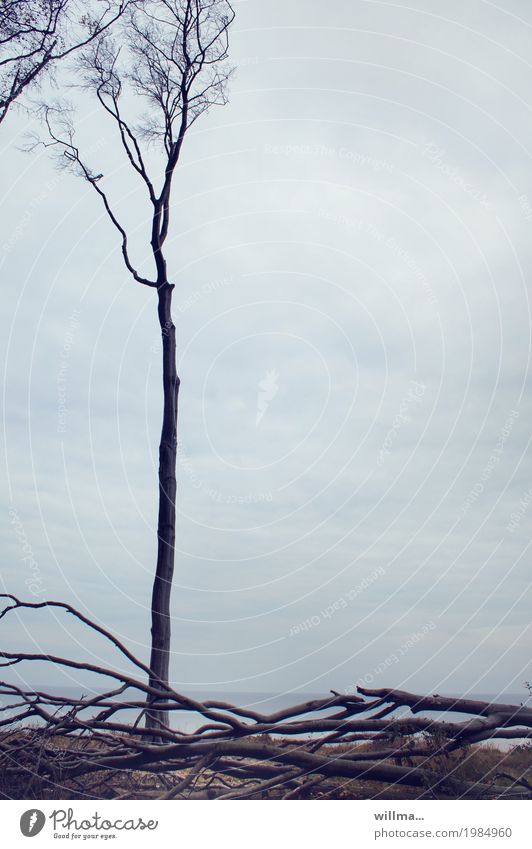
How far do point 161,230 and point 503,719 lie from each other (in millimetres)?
5065

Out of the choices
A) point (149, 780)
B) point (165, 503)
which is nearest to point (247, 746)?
point (149, 780)

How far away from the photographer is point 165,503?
6.13m

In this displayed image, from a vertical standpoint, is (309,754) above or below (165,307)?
below

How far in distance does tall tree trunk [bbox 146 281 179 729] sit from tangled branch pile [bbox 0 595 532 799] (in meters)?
1.52

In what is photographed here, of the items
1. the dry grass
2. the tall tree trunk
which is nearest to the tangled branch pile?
the dry grass

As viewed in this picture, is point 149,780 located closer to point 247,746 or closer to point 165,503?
point 247,746

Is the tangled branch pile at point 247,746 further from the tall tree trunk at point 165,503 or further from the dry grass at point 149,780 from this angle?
the tall tree trunk at point 165,503

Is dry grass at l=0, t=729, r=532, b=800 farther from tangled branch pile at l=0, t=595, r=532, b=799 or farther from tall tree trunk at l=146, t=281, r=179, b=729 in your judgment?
tall tree trunk at l=146, t=281, r=179, b=729

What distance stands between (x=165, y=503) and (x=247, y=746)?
8.60 feet

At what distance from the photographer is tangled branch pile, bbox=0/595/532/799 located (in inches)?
148
